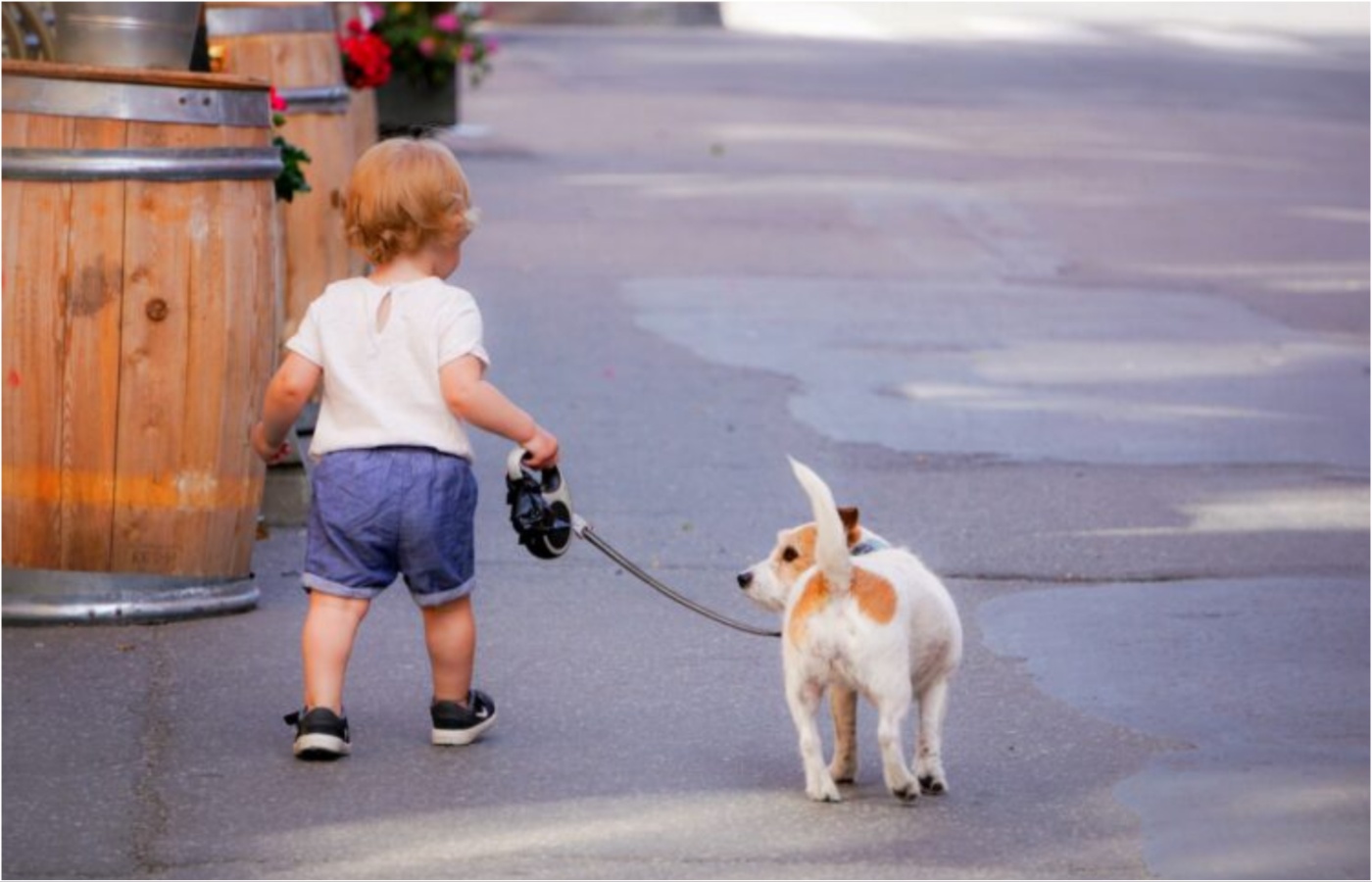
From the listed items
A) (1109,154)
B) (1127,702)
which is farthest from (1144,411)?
(1109,154)

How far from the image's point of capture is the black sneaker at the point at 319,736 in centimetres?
543

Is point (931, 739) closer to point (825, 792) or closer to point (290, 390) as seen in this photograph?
point (825, 792)

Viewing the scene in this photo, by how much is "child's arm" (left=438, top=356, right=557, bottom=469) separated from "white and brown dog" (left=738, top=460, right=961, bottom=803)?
1.65 feet

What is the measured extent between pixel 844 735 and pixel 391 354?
1218 mm

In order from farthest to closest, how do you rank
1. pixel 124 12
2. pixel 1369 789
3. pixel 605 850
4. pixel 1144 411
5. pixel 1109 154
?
pixel 1109 154
pixel 1144 411
pixel 124 12
pixel 1369 789
pixel 605 850

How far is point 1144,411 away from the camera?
32.6ft

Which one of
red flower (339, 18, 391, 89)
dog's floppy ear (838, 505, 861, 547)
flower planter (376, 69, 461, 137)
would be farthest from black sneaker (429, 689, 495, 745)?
flower planter (376, 69, 461, 137)

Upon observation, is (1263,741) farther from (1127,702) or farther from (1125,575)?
(1125,575)

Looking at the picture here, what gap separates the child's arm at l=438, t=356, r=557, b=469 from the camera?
5316 mm

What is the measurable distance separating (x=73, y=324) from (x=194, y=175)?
48 centimetres

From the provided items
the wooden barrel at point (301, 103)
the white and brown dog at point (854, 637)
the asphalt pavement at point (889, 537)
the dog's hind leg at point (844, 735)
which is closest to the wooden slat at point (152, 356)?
the asphalt pavement at point (889, 537)

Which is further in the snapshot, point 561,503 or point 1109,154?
point 1109,154

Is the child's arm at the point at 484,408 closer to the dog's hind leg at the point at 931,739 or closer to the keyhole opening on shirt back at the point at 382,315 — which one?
the keyhole opening on shirt back at the point at 382,315

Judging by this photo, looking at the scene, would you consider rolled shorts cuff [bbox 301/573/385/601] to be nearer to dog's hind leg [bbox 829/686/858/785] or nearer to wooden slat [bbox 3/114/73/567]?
dog's hind leg [bbox 829/686/858/785]
